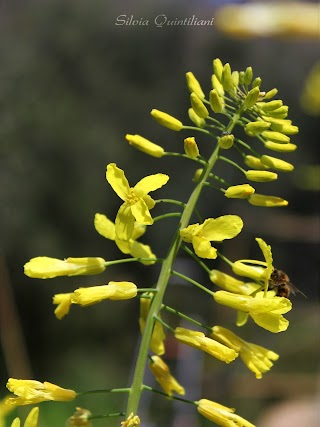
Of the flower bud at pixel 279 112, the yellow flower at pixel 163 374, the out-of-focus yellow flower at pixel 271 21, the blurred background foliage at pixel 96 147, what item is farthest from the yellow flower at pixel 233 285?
the blurred background foliage at pixel 96 147

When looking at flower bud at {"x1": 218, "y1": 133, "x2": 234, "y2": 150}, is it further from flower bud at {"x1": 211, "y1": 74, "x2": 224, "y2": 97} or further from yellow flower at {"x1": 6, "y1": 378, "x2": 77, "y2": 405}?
yellow flower at {"x1": 6, "y1": 378, "x2": 77, "y2": 405}

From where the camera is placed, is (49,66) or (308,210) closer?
(49,66)

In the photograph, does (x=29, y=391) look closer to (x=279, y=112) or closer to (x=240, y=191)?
(x=240, y=191)

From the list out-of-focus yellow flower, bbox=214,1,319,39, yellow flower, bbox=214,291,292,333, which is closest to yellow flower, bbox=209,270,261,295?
yellow flower, bbox=214,291,292,333

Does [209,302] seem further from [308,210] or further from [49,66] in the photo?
[49,66]

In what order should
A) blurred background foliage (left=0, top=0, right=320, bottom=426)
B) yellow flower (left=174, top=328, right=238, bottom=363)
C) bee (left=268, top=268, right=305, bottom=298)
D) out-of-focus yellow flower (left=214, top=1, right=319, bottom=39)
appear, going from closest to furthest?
yellow flower (left=174, top=328, right=238, bottom=363) → bee (left=268, top=268, right=305, bottom=298) → out-of-focus yellow flower (left=214, top=1, right=319, bottom=39) → blurred background foliage (left=0, top=0, right=320, bottom=426)

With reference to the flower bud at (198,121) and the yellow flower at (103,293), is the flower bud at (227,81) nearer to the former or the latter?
the flower bud at (198,121)

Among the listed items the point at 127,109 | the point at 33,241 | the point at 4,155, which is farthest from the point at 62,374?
the point at 127,109
